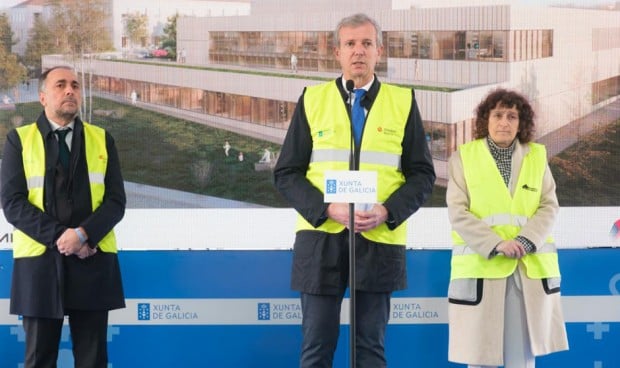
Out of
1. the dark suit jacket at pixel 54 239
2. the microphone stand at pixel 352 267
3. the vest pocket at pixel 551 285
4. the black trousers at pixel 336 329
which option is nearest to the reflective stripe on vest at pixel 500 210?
the vest pocket at pixel 551 285

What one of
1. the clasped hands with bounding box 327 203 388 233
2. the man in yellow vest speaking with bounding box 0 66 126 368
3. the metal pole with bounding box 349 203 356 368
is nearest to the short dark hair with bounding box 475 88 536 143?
the clasped hands with bounding box 327 203 388 233

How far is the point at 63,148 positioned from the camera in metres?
3.52

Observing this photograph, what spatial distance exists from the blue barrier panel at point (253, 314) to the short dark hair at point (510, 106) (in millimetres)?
625

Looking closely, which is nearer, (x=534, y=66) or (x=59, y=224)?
(x=59, y=224)

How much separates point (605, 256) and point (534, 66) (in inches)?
34.1

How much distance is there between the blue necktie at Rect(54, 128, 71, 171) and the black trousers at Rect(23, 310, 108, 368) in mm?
562

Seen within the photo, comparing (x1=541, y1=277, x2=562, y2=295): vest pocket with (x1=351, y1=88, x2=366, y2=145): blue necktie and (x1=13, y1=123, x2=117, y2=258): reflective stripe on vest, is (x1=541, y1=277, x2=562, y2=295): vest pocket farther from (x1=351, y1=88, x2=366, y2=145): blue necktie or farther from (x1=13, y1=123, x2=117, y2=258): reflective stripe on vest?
(x1=13, y1=123, x2=117, y2=258): reflective stripe on vest

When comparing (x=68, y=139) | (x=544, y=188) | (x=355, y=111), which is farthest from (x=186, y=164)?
(x=544, y=188)

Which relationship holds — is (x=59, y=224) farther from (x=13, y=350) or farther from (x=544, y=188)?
(x=544, y=188)

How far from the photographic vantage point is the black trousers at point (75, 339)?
3.41 metres

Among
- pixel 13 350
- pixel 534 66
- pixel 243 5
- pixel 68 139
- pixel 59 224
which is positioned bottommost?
pixel 13 350

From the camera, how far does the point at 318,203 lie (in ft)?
10.5

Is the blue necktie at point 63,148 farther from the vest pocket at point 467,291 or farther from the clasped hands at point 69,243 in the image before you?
the vest pocket at point 467,291

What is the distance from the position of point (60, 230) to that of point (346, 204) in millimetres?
1053
